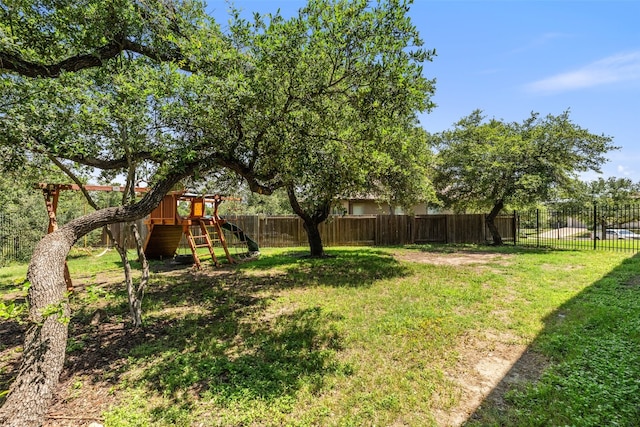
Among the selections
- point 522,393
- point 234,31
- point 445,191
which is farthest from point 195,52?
point 445,191

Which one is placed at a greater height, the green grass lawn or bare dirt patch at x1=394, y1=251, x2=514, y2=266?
bare dirt patch at x1=394, y1=251, x2=514, y2=266

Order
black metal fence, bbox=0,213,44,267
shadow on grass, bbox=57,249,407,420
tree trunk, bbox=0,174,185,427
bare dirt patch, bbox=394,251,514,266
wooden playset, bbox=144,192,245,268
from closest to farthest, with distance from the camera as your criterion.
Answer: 1. tree trunk, bbox=0,174,185,427
2. shadow on grass, bbox=57,249,407,420
3. bare dirt patch, bbox=394,251,514,266
4. wooden playset, bbox=144,192,245,268
5. black metal fence, bbox=0,213,44,267

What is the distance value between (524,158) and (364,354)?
12.1m

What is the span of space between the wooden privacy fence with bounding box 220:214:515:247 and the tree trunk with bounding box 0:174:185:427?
11444 millimetres

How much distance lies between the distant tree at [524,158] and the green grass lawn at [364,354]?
20.1 ft

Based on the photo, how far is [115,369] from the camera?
3.24 metres

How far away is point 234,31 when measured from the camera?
13.8 ft

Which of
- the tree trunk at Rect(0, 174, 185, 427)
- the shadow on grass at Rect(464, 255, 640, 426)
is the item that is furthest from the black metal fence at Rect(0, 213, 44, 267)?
the shadow on grass at Rect(464, 255, 640, 426)

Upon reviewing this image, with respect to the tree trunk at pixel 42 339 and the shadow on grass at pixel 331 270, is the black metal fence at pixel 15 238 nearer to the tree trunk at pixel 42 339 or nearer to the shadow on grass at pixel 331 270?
the shadow on grass at pixel 331 270

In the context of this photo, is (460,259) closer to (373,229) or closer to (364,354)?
(373,229)

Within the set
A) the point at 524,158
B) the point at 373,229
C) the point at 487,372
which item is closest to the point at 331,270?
the point at 487,372

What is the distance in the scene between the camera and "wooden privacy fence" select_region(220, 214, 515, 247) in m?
14.7

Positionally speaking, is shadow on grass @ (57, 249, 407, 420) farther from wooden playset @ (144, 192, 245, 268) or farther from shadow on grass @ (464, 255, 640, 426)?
wooden playset @ (144, 192, 245, 268)

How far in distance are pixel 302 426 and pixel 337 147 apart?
3446 mm
